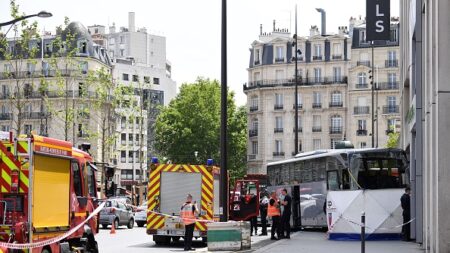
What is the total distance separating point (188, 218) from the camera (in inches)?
1153

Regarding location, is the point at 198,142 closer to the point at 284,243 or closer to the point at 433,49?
the point at 284,243

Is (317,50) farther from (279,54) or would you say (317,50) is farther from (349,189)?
(349,189)

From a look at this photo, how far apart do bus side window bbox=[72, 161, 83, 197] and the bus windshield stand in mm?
16437

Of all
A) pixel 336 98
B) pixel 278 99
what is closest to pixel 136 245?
pixel 336 98

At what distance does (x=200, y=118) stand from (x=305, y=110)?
11.6 metres

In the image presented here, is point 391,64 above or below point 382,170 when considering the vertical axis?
above

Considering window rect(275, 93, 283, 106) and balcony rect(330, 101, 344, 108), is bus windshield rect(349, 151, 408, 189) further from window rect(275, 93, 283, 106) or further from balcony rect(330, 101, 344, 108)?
window rect(275, 93, 283, 106)

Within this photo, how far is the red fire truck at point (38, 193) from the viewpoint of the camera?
1713cm

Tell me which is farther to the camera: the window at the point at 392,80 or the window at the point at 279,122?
the window at the point at 279,122

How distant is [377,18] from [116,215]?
19543mm

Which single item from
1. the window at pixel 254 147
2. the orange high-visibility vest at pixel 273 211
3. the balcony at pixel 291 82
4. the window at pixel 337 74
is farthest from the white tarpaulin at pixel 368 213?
the window at pixel 254 147

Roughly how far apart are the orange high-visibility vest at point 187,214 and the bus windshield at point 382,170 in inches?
333

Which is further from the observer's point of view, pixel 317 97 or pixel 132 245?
pixel 317 97

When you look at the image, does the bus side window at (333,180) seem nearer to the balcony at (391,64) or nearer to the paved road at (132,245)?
the paved road at (132,245)
